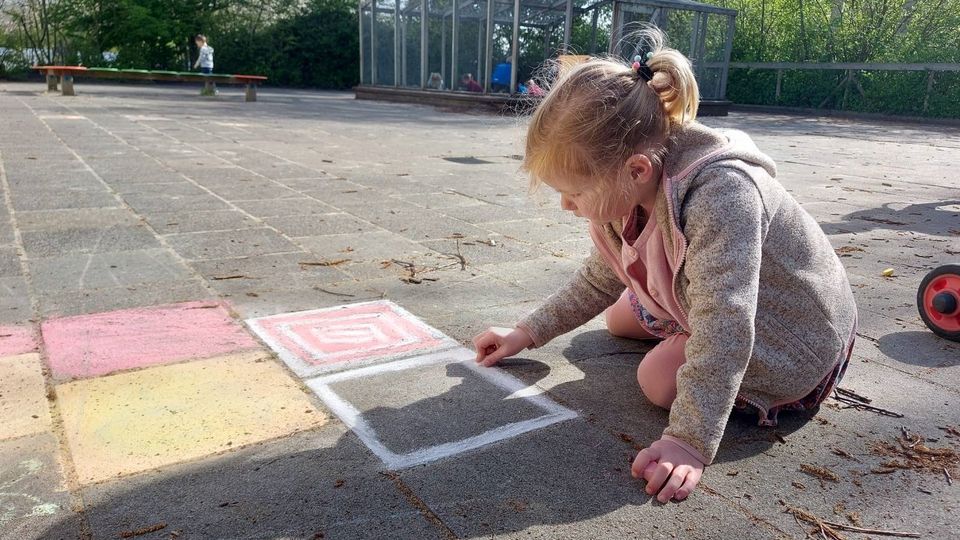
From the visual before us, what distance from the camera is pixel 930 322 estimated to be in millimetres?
2914

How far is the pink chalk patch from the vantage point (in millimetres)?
2594

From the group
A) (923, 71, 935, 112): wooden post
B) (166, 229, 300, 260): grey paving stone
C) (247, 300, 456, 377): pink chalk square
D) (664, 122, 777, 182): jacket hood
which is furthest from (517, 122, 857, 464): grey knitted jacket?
(923, 71, 935, 112): wooden post

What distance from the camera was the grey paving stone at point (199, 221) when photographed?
454 centimetres

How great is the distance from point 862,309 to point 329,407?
2382mm

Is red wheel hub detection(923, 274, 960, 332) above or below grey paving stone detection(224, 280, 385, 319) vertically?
above

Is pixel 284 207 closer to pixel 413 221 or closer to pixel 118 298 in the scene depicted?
pixel 413 221

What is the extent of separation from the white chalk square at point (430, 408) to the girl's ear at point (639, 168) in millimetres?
753

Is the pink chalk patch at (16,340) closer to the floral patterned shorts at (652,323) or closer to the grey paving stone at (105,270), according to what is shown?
the grey paving stone at (105,270)

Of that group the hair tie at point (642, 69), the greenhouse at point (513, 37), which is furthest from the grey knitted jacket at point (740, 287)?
the greenhouse at point (513, 37)

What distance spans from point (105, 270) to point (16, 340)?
3.15 ft

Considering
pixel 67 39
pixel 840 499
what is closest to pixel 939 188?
pixel 840 499

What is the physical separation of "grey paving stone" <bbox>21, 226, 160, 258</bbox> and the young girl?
2.94 meters

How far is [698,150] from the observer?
75.6 inches

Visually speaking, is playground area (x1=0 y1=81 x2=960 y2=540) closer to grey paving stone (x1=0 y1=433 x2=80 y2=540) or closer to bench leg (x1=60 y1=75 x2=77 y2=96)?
grey paving stone (x1=0 y1=433 x2=80 y2=540)
